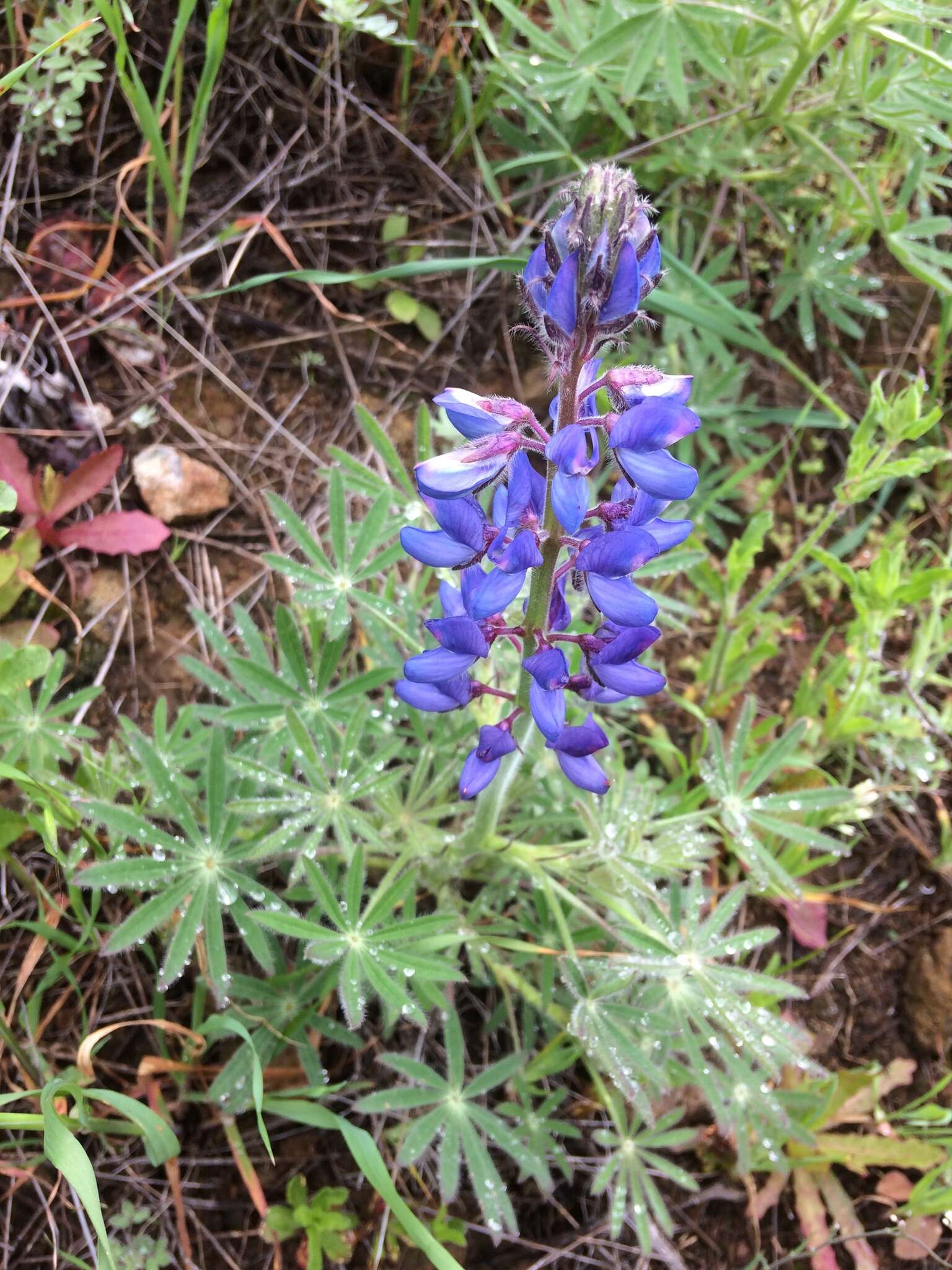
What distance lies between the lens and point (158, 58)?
11.8 ft

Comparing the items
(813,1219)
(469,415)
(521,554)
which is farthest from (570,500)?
(813,1219)

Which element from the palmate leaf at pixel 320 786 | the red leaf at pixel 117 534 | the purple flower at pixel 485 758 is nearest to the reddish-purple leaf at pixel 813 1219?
the palmate leaf at pixel 320 786

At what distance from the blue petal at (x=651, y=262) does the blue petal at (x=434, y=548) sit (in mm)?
567

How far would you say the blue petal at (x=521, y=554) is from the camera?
1.74m


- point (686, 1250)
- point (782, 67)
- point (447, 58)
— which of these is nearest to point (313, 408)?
point (447, 58)

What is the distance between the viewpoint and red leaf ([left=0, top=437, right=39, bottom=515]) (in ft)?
10.1

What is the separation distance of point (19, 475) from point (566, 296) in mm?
2120

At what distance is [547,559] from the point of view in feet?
6.27

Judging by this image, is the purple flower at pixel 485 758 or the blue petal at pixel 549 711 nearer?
the blue petal at pixel 549 711

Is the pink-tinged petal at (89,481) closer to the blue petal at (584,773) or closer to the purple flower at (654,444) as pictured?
the blue petal at (584,773)

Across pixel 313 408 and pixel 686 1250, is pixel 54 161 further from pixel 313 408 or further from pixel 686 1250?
pixel 686 1250

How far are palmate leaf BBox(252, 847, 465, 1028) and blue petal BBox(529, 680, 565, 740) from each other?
61 cm

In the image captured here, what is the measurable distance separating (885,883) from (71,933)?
8.62ft

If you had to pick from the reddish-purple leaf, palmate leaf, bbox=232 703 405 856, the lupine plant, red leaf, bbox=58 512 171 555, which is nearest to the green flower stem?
the lupine plant
